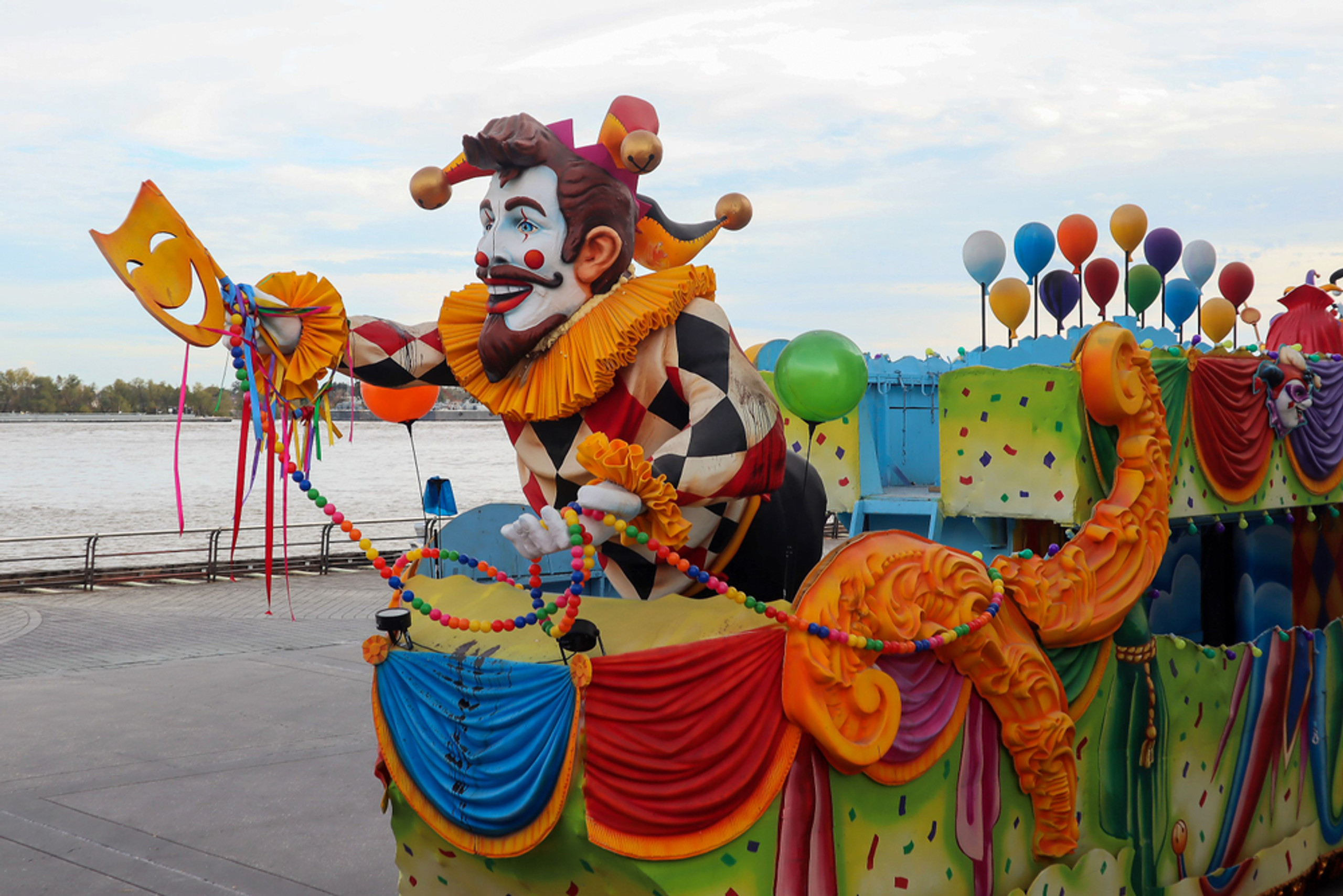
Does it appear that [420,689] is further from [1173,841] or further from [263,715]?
[263,715]

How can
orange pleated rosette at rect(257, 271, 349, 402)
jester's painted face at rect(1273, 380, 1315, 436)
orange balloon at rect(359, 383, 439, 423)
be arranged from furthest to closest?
jester's painted face at rect(1273, 380, 1315, 436)
orange balloon at rect(359, 383, 439, 423)
orange pleated rosette at rect(257, 271, 349, 402)

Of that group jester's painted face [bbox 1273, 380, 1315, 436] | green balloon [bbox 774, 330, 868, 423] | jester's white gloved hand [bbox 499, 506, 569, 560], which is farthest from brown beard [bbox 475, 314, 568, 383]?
jester's painted face [bbox 1273, 380, 1315, 436]

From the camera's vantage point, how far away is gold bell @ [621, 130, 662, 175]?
9.86 feet

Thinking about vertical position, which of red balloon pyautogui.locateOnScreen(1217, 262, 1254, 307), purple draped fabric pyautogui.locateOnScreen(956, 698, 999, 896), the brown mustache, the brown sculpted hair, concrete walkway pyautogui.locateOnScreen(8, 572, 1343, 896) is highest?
red balloon pyautogui.locateOnScreen(1217, 262, 1254, 307)

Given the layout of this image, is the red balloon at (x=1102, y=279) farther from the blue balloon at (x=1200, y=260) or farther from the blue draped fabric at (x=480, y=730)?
the blue draped fabric at (x=480, y=730)

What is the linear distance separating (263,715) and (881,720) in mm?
5914

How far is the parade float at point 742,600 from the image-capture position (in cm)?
267

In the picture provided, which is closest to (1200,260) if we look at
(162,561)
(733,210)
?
(733,210)

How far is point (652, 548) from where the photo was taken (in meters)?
2.64

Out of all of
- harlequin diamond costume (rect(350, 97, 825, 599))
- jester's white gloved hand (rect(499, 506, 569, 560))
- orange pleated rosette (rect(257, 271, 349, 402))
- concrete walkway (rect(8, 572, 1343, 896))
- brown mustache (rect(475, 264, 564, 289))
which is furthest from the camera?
concrete walkway (rect(8, 572, 1343, 896))

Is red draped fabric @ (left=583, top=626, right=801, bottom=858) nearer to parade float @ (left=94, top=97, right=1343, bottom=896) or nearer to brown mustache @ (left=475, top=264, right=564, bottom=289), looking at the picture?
parade float @ (left=94, top=97, right=1343, bottom=896)

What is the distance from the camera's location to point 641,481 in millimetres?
2578

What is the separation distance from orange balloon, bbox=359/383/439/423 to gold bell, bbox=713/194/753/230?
1101mm

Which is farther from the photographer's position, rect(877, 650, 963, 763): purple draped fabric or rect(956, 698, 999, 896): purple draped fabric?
rect(956, 698, 999, 896): purple draped fabric
